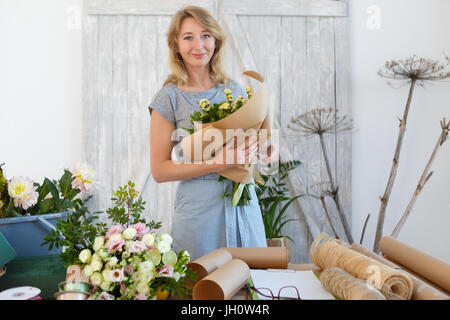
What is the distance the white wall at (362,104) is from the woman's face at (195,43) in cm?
193

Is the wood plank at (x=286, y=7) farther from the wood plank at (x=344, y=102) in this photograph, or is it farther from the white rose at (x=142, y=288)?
the white rose at (x=142, y=288)

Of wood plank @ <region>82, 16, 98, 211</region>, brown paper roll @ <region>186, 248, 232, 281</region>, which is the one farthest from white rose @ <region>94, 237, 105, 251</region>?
wood plank @ <region>82, 16, 98, 211</region>

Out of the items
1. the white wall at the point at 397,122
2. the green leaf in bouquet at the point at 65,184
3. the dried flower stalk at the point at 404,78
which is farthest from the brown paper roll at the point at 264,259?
the white wall at the point at 397,122

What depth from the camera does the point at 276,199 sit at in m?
2.95

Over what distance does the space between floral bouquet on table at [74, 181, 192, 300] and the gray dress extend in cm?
63

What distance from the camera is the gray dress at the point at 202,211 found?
1471mm

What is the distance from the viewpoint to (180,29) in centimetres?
159

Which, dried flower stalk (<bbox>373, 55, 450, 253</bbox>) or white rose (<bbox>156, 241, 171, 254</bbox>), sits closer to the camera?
white rose (<bbox>156, 241, 171, 254</bbox>)

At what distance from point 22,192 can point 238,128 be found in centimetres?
66

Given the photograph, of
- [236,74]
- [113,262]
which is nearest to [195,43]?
[113,262]

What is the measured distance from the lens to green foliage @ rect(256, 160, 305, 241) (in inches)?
114

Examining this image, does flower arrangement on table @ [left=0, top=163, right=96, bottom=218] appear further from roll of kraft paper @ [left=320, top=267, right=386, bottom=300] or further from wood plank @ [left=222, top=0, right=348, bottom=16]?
wood plank @ [left=222, top=0, right=348, bottom=16]

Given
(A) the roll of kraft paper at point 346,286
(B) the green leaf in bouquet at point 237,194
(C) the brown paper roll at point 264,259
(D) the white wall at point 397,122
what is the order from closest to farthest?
(A) the roll of kraft paper at point 346,286
(C) the brown paper roll at point 264,259
(B) the green leaf in bouquet at point 237,194
(D) the white wall at point 397,122

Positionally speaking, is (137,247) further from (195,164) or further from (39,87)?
(39,87)
